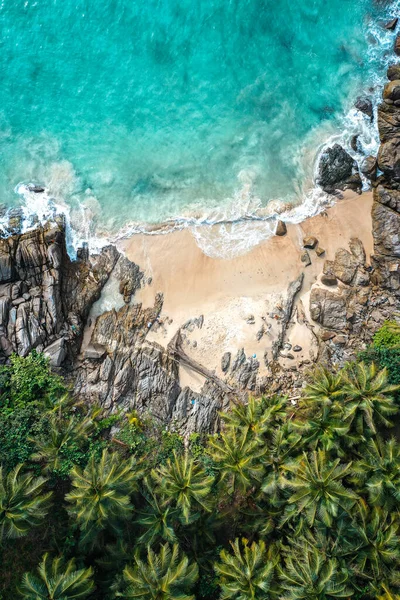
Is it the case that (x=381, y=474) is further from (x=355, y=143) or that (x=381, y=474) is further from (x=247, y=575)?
(x=355, y=143)

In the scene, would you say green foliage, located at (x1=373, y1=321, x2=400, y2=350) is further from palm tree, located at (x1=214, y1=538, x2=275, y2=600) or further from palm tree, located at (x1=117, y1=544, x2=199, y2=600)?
palm tree, located at (x1=117, y1=544, x2=199, y2=600)

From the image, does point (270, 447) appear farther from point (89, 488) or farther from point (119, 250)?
point (119, 250)

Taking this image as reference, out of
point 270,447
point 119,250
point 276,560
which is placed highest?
A: point 119,250

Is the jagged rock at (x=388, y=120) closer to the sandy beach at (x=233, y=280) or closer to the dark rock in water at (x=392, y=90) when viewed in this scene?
the dark rock in water at (x=392, y=90)

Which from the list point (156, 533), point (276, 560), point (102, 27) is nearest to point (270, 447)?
point (276, 560)

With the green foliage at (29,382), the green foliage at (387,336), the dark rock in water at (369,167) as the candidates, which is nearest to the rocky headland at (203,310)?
the dark rock in water at (369,167)
